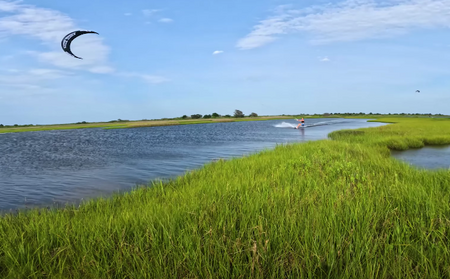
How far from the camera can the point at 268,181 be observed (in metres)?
8.52

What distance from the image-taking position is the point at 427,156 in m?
19.3

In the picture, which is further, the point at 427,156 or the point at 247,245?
the point at 427,156

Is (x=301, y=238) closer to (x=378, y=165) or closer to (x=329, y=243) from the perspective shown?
(x=329, y=243)

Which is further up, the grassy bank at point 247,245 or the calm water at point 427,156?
the grassy bank at point 247,245

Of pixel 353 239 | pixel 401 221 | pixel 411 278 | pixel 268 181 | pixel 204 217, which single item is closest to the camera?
pixel 411 278

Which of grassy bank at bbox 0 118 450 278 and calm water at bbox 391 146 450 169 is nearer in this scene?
grassy bank at bbox 0 118 450 278

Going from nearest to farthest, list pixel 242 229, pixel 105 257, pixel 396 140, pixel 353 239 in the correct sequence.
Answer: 1. pixel 105 257
2. pixel 353 239
3. pixel 242 229
4. pixel 396 140

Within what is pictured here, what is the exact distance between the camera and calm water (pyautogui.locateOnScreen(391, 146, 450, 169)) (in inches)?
648

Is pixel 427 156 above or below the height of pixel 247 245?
below

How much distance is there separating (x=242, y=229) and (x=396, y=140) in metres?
23.3

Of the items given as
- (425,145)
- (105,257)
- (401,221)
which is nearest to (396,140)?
(425,145)

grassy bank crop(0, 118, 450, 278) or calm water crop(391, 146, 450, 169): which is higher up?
grassy bank crop(0, 118, 450, 278)

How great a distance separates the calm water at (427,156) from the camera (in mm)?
16469

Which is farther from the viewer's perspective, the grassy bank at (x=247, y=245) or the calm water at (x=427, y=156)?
the calm water at (x=427, y=156)
